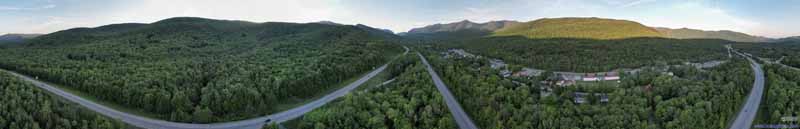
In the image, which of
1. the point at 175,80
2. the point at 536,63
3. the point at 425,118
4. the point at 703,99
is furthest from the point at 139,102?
the point at 536,63

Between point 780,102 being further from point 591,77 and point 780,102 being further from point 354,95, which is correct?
point 354,95

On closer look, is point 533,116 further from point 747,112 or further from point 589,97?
point 747,112

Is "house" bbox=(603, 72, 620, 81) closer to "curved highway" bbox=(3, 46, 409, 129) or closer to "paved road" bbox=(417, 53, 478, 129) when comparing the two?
"paved road" bbox=(417, 53, 478, 129)

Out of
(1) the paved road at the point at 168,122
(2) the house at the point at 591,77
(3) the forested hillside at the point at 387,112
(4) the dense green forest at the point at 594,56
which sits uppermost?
(4) the dense green forest at the point at 594,56

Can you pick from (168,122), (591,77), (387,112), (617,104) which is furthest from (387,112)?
(591,77)

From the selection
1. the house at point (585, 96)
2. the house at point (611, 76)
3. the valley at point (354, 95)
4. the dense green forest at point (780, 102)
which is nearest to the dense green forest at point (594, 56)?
the valley at point (354, 95)

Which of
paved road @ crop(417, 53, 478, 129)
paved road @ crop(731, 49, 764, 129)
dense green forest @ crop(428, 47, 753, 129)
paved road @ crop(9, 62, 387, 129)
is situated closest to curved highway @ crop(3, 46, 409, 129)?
paved road @ crop(9, 62, 387, 129)

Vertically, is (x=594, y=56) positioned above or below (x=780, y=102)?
above

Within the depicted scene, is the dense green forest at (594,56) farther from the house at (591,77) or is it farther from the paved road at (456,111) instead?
the paved road at (456,111)
